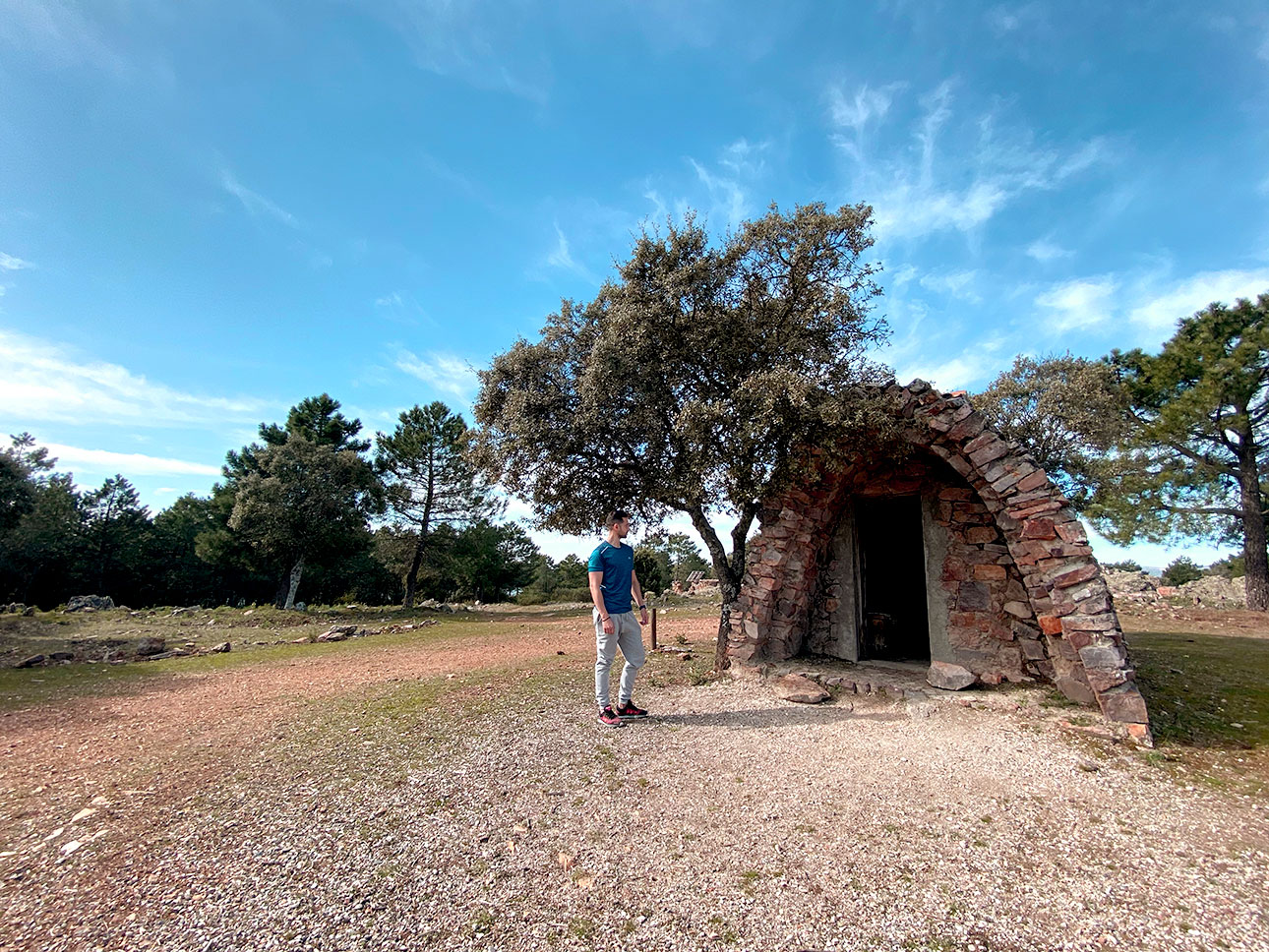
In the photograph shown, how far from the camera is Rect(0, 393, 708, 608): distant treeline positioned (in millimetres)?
26781

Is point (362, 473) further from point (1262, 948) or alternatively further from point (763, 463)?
point (1262, 948)

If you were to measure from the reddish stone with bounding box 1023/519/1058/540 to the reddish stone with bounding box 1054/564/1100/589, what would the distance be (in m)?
0.50

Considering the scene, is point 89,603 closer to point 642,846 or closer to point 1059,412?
point 642,846

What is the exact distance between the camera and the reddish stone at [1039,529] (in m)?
7.16

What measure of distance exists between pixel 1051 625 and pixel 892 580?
6781 millimetres

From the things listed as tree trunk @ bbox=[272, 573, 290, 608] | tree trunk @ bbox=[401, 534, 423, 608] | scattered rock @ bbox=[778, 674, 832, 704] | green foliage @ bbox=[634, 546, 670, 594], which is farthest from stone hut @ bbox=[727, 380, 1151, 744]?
tree trunk @ bbox=[272, 573, 290, 608]

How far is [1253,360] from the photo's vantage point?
2022 centimetres

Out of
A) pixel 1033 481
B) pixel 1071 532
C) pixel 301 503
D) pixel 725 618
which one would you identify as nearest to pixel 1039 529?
pixel 1071 532

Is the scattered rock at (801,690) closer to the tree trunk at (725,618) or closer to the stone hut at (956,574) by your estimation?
the stone hut at (956,574)

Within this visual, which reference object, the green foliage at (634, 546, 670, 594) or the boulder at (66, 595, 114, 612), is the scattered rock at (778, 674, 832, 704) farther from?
the boulder at (66, 595, 114, 612)

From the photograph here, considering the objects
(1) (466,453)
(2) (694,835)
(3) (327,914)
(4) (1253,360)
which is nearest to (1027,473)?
(2) (694,835)

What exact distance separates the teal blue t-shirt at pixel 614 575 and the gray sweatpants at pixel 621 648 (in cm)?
13

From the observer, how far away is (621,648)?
661 centimetres

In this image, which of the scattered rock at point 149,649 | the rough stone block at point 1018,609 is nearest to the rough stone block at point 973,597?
the rough stone block at point 1018,609
